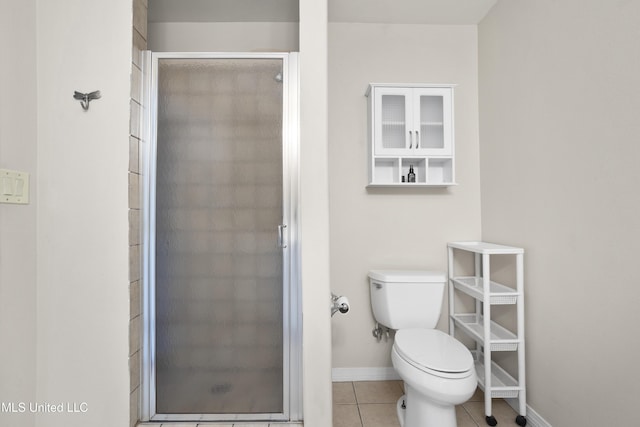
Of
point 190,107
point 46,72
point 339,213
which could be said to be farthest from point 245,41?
point 339,213

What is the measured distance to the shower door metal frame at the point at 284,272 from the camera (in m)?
1.37

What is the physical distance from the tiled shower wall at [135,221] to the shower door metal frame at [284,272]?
0.02 metres

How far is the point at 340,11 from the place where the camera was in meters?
2.08

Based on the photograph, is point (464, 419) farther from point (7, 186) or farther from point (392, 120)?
point (7, 186)

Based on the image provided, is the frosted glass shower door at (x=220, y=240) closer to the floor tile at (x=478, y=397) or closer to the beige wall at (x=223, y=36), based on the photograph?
the beige wall at (x=223, y=36)

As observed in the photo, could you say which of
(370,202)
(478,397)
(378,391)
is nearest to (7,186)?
(370,202)

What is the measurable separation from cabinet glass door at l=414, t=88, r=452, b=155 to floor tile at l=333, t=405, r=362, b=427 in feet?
5.55

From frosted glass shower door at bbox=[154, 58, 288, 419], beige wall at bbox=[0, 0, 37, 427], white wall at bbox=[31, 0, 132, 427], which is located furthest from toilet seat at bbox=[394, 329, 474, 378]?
beige wall at bbox=[0, 0, 37, 427]

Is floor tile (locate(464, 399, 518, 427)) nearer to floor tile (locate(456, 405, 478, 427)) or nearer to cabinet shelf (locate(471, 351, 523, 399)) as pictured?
floor tile (locate(456, 405, 478, 427))

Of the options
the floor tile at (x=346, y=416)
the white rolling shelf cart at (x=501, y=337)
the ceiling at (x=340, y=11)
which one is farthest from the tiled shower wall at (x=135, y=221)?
the white rolling shelf cart at (x=501, y=337)

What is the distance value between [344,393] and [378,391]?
229 millimetres

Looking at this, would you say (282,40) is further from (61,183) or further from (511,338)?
(511,338)

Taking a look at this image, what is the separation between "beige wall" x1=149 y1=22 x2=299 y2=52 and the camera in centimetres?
150

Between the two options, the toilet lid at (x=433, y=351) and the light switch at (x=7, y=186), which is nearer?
Result: the light switch at (x=7, y=186)
